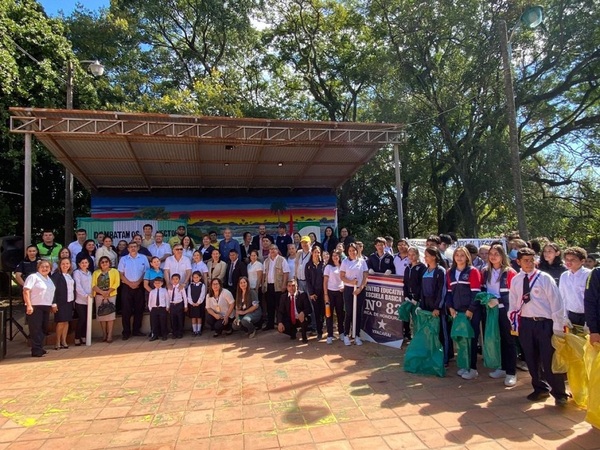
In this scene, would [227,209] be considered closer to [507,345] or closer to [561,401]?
[507,345]

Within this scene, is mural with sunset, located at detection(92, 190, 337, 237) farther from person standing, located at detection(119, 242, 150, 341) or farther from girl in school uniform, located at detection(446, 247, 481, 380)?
girl in school uniform, located at detection(446, 247, 481, 380)

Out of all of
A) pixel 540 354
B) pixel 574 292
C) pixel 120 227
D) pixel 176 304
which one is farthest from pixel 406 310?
pixel 120 227

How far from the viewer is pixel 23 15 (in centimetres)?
1325

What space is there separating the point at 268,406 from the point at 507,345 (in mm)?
2925

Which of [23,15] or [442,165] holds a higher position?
[23,15]

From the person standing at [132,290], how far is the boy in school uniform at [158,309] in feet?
1.31

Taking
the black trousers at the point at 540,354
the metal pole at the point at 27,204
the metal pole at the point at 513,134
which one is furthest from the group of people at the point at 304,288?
the metal pole at the point at 513,134

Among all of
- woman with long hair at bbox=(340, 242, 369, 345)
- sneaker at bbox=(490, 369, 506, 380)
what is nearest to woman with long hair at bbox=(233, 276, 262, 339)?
woman with long hair at bbox=(340, 242, 369, 345)

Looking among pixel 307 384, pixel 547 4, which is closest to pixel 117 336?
pixel 307 384

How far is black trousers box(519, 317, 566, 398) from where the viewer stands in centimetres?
396

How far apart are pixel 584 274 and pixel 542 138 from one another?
1487 cm

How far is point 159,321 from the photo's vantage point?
24.6ft

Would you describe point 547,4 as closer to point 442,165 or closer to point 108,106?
point 442,165

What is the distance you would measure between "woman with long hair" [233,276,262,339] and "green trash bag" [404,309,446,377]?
3178 mm
